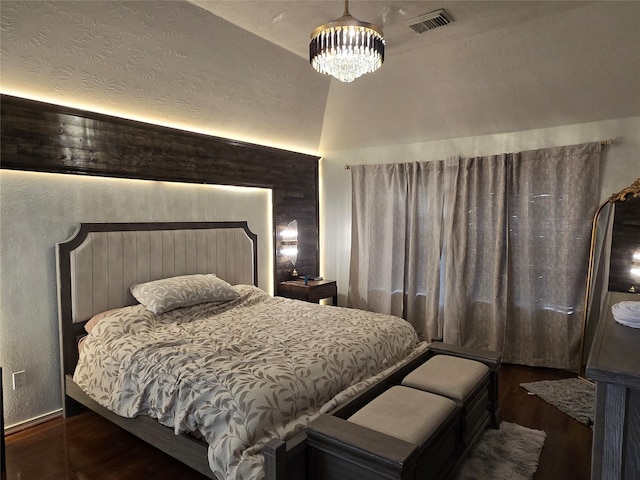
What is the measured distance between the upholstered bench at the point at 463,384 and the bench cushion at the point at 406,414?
0.41 ft

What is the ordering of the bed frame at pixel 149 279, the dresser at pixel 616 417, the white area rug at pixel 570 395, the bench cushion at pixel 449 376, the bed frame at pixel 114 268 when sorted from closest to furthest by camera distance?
the dresser at pixel 616 417 → the bed frame at pixel 149 279 → the bench cushion at pixel 449 376 → the bed frame at pixel 114 268 → the white area rug at pixel 570 395

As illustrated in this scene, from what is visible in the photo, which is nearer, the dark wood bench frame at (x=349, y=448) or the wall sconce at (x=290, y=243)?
the dark wood bench frame at (x=349, y=448)

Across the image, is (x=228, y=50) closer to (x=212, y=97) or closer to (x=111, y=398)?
(x=212, y=97)

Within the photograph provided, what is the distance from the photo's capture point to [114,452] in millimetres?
2420

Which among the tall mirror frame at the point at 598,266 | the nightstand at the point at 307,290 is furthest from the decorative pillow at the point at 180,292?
the tall mirror frame at the point at 598,266

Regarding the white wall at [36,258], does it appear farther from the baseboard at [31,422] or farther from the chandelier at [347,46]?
the chandelier at [347,46]

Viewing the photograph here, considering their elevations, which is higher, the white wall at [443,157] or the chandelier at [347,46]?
the chandelier at [347,46]

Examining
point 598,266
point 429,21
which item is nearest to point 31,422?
point 429,21

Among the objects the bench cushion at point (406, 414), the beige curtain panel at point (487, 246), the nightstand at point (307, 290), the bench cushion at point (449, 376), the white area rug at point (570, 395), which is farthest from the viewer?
the nightstand at point (307, 290)

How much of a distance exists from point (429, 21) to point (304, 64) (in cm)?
120

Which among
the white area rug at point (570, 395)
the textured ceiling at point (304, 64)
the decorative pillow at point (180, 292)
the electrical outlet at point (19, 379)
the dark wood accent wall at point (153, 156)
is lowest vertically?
the white area rug at point (570, 395)

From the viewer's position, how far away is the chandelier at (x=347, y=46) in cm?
204

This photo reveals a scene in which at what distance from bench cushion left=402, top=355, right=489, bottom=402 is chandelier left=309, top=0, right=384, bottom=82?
1795 millimetres

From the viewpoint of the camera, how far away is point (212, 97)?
11.1 feet
